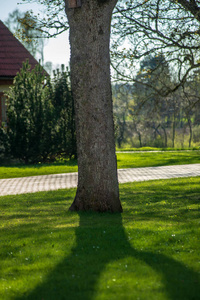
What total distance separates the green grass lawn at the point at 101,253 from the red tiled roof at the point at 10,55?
1582 cm

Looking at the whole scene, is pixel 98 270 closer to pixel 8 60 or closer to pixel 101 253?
pixel 101 253

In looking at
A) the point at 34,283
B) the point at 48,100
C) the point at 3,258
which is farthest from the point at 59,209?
the point at 48,100

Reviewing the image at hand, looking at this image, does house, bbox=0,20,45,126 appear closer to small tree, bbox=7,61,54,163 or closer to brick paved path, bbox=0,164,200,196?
small tree, bbox=7,61,54,163

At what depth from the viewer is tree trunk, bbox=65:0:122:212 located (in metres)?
8.12

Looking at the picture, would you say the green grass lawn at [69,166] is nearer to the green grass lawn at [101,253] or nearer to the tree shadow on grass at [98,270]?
the green grass lawn at [101,253]

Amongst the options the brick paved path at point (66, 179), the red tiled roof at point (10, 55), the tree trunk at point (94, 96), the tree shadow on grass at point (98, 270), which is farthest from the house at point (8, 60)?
the tree shadow on grass at point (98, 270)

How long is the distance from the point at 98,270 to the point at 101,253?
70 centimetres

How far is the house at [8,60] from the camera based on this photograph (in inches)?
933

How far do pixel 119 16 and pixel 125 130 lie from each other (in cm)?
2957

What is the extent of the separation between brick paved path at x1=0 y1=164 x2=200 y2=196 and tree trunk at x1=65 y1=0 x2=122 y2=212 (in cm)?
474

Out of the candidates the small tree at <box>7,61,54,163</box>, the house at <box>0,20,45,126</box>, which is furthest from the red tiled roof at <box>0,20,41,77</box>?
the small tree at <box>7,61,54,163</box>

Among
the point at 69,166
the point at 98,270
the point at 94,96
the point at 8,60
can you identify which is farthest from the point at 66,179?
the point at 8,60

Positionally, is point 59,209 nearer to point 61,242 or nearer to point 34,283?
point 61,242

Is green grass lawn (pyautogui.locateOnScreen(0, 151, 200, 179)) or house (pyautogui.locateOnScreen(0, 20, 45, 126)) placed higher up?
house (pyautogui.locateOnScreen(0, 20, 45, 126))
